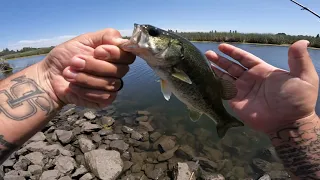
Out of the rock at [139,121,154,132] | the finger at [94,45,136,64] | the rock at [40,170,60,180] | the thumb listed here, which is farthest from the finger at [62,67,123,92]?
the rock at [139,121,154,132]

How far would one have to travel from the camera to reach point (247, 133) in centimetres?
1114

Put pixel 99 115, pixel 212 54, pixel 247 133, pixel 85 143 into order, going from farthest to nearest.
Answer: pixel 99 115 → pixel 247 133 → pixel 85 143 → pixel 212 54

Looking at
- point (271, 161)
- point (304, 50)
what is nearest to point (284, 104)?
point (304, 50)

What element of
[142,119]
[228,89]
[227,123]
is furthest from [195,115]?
[142,119]

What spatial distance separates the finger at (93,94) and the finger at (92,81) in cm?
6

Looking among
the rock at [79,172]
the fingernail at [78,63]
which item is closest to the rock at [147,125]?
the rock at [79,172]

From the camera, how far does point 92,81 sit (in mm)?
2627

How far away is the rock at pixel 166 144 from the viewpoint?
33.0 feet

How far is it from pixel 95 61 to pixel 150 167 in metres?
7.13

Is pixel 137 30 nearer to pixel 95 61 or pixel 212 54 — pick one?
pixel 95 61

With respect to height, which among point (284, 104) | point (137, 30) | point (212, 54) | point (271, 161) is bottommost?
point (271, 161)

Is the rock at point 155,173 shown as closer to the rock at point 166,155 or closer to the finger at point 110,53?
the rock at point 166,155

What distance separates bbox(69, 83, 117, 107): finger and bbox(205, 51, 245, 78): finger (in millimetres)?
2063

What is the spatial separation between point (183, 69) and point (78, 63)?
1274 mm
